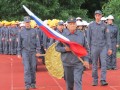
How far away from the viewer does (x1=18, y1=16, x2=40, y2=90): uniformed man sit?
14117 millimetres

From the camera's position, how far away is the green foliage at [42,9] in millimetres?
41469

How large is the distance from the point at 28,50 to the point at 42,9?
89.5 ft

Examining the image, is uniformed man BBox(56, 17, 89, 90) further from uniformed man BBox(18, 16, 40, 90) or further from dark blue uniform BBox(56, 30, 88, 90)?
uniformed man BBox(18, 16, 40, 90)

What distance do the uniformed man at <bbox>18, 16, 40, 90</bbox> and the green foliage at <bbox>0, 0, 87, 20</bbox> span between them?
88.3 ft

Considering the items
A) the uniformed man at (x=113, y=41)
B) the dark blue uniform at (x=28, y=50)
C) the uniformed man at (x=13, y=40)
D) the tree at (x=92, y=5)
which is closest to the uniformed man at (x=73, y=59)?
the dark blue uniform at (x=28, y=50)

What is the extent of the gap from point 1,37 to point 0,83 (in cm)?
1643

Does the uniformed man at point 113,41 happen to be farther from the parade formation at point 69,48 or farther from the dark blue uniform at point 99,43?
the dark blue uniform at point 99,43

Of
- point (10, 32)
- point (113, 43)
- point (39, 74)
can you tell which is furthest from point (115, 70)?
point (10, 32)

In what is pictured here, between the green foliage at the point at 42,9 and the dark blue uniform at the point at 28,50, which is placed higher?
the green foliage at the point at 42,9

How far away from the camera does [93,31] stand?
14773mm

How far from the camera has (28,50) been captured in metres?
14.2

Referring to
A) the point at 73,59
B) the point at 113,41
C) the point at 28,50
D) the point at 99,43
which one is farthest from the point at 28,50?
the point at 113,41

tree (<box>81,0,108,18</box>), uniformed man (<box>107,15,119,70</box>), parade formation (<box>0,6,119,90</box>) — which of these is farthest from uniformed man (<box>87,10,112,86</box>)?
tree (<box>81,0,108,18</box>)

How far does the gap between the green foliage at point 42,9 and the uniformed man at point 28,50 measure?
2691 centimetres
